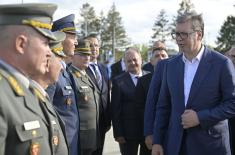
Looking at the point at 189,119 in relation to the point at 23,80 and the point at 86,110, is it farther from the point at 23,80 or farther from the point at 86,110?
the point at 23,80

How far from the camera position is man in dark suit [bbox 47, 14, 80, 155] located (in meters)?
4.57

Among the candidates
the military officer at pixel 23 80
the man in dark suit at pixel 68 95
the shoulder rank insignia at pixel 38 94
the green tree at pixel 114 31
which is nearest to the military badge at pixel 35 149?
the military officer at pixel 23 80

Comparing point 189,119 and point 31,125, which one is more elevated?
point 31,125

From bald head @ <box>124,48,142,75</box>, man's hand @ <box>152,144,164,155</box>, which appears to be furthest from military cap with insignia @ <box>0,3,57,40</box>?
bald head @ <box>124,48,142,75</box>

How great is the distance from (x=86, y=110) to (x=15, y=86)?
293 centimetres

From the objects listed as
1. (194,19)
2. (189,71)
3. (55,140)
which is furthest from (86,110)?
(55,140)

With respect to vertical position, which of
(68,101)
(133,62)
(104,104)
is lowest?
(104,104)

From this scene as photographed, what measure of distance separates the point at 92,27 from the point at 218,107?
280 feet

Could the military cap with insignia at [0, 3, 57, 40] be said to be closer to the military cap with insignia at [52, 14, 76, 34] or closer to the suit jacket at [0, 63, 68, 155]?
the suit jacket at [0, 63, 68, 155]

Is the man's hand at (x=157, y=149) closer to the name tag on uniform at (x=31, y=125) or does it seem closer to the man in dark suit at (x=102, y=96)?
the man in dark suit at (x=102, y=96)

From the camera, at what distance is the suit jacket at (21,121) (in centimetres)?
211

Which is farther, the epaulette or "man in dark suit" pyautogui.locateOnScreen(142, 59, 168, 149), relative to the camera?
"man in dark suit" pyautogui.locateOnScreen(142, 59, 168, 149)

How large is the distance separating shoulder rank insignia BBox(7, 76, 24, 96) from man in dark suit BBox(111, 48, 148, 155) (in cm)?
355

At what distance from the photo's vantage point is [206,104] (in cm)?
388
